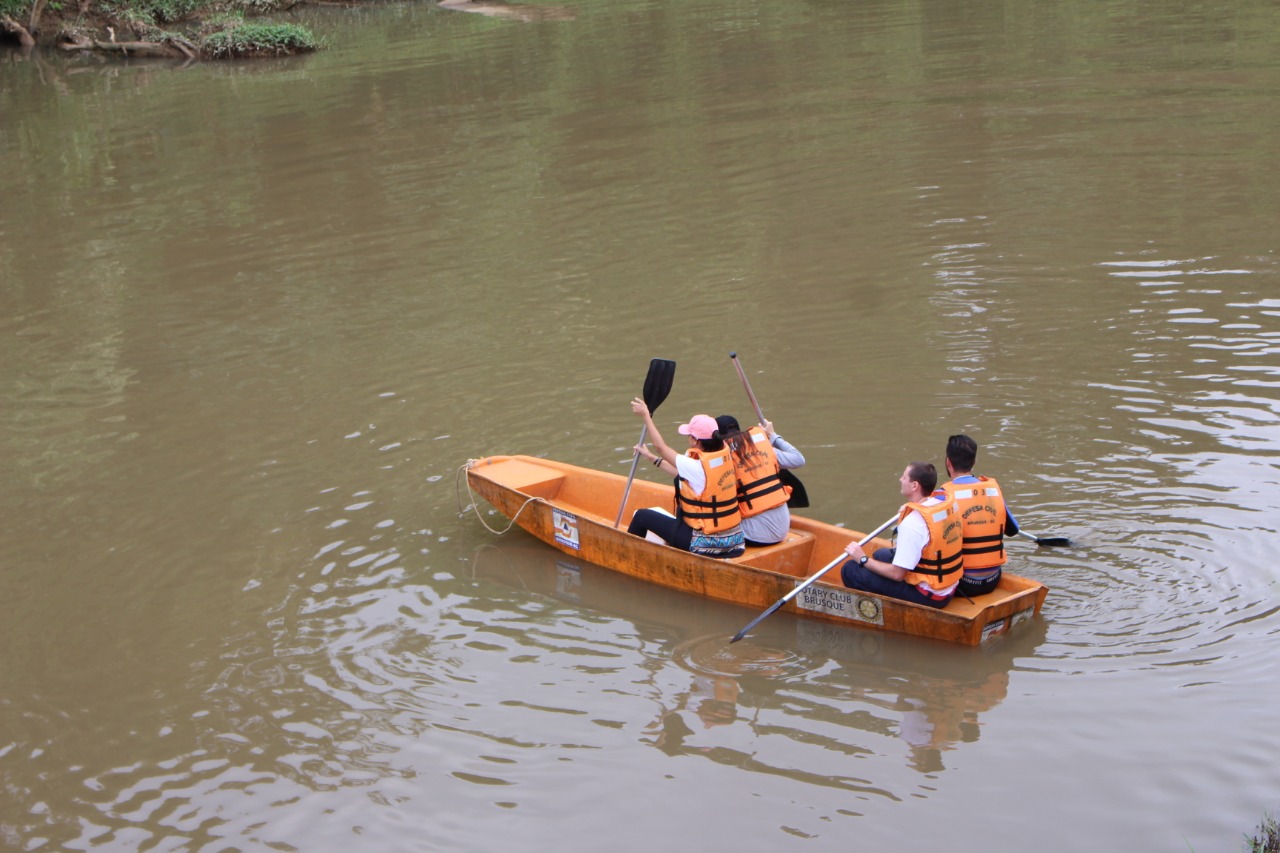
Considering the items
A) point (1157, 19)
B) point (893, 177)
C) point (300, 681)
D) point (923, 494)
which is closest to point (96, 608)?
point (300, 681)

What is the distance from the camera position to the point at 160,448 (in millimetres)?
10375

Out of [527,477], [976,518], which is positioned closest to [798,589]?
[976,518]

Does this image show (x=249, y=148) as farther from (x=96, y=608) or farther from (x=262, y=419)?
(x=96, y=608)

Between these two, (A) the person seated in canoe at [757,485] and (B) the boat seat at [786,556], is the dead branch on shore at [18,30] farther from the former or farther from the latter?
(B) the boat seat at [786,556]

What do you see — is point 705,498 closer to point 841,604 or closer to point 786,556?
point 786,556

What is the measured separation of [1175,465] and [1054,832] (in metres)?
3.93

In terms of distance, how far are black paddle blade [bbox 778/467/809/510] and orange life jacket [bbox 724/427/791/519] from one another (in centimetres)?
23

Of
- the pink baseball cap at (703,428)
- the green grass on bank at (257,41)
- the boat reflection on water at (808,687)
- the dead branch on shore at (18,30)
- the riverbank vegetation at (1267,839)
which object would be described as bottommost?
the boat reflection on water at (808,687)

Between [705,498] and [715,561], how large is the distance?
15.1 inches

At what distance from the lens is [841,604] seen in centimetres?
734

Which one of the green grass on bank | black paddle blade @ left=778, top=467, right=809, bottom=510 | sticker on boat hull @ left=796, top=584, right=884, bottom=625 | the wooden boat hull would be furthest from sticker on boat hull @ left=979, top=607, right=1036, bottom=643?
the green grass on bank

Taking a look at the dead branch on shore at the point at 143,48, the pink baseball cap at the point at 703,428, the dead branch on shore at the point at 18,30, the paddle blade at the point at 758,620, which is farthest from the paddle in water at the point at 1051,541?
the dead branch on shore at the point at 18,30

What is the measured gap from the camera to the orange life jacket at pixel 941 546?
22.8ft

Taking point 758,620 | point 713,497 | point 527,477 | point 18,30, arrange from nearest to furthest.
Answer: point 758,620 < point 713,497 < point 527,477 < point 18,30
